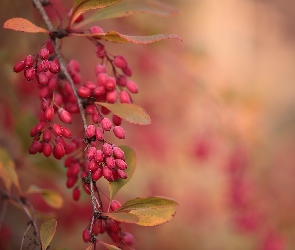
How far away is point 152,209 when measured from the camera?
82cm

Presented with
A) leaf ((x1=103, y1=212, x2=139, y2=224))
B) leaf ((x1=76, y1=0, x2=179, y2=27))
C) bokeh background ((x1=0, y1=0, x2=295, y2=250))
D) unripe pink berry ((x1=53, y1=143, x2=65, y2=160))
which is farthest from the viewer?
bokeh background ((x1=0, y1=0, x2=295, y2=250))

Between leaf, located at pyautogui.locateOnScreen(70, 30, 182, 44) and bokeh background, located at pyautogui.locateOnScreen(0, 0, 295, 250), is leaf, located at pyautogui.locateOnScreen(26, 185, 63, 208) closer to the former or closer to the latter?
bokeh background, located at pyautogui.locateOnScreen(0, 0, 295, 250)

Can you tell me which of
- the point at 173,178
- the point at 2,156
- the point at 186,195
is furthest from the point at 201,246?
the point at 2,156

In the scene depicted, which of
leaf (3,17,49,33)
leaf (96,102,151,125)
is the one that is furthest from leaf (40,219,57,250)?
leaf (3,17,49,33)

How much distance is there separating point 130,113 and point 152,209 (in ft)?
0.63

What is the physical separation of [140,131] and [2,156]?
2.02 m

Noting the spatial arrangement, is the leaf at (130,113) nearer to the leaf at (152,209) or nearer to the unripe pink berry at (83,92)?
the unripe pink berry at (83,92)

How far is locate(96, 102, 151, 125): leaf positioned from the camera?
31.9 inches

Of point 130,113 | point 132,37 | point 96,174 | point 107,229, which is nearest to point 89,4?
point 132,37

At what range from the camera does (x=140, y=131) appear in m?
3.03

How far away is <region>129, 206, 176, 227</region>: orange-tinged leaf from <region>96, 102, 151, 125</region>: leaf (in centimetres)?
17

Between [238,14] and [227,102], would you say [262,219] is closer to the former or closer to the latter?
[227,102]

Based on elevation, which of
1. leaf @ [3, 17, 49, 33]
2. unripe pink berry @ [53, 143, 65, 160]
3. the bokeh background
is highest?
leaf @ [3, 17, 49, 33]

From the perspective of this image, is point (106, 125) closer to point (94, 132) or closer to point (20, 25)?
point (94, 132)
